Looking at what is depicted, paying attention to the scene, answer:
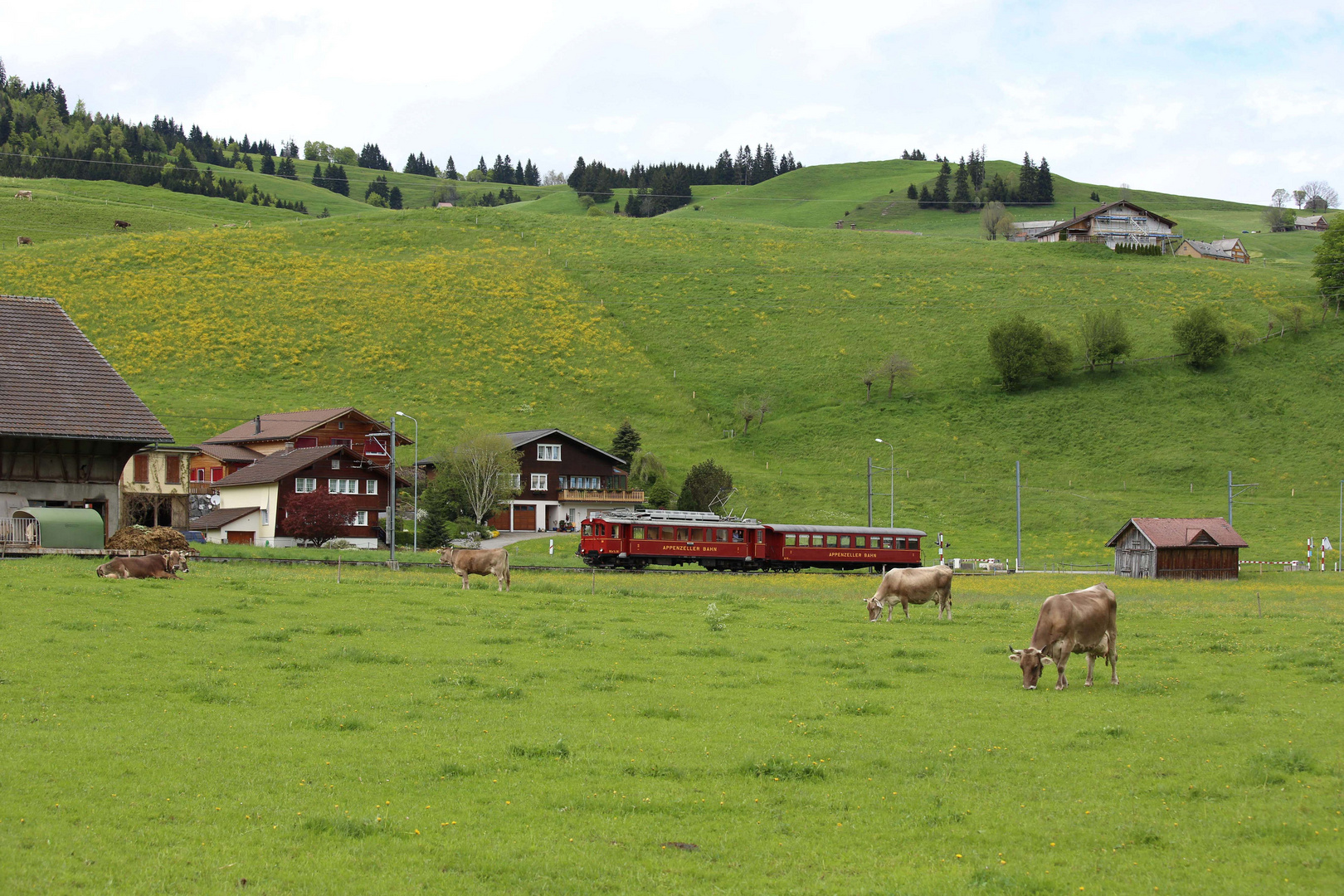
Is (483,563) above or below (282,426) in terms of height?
below

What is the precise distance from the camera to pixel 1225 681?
18594 millimetres

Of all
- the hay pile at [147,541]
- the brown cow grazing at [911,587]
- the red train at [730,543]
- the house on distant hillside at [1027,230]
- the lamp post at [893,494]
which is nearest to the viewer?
the brown cow grazing at [911,587]

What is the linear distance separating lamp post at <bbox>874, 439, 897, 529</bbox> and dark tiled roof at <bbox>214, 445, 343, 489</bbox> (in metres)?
34.4

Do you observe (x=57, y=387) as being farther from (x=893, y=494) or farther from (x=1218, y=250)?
(x=1218, y=250)

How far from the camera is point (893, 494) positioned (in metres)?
73.8

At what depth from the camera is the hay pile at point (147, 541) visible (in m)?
40.2

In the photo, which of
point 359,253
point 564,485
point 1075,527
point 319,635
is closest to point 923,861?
point 319,635

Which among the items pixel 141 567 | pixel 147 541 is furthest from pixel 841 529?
pixel 141 567

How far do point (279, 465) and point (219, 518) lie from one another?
4.94 meters

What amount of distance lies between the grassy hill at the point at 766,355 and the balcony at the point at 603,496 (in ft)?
12.0

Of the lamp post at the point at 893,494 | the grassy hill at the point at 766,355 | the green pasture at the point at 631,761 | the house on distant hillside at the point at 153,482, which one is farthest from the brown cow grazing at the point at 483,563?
the grassy hill at the point at 766,355

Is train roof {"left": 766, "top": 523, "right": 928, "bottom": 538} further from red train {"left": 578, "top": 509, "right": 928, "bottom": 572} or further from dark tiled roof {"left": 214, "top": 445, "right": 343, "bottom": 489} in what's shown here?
dark tiled roof {"left": 214, "top": 445, "right": 343, "bottom": 489}

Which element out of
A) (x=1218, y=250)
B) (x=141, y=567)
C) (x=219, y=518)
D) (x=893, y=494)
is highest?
(x=1218, y=250)

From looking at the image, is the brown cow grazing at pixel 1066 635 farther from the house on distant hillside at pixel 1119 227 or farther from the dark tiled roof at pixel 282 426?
the house on distant hillside at pixel 1119 227
